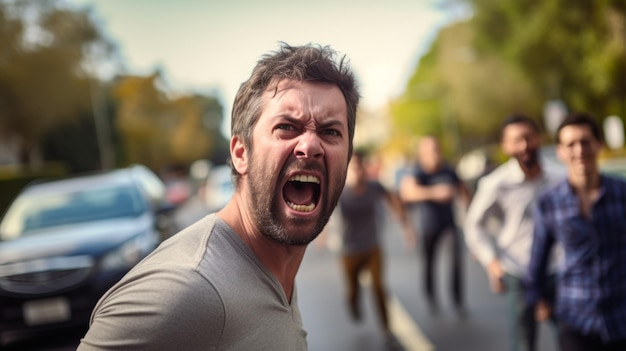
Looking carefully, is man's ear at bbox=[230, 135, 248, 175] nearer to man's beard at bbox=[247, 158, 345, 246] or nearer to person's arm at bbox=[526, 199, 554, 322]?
man's beard at bbox=[247, 158, 345, 246]

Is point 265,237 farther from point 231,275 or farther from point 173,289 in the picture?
point 173,289

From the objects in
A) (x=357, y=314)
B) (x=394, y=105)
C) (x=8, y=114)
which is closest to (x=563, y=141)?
(x=357, y=314)

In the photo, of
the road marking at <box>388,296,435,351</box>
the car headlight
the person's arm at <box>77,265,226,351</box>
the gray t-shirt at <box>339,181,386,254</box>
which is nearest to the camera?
the person's arm at <box>77,265,226,351</box>

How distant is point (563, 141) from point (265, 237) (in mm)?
2665

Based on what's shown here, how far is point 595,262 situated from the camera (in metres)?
3.74

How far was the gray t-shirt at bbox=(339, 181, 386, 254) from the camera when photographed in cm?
751

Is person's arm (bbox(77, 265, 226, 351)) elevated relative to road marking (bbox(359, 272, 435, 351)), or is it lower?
elevated

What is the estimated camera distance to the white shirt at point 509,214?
16.9 ft

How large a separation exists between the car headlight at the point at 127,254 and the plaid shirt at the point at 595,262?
4.65 metres

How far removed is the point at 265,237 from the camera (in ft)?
5.82

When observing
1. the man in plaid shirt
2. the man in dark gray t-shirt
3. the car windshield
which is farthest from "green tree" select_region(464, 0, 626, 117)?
the man in plaid shirt

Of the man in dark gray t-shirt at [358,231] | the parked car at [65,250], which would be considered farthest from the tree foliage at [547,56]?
the parked car at [65,250]

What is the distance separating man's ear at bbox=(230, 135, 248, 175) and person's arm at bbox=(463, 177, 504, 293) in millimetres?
3719

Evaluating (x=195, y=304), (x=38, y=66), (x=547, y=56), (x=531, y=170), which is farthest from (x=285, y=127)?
(x=38, y=66)
